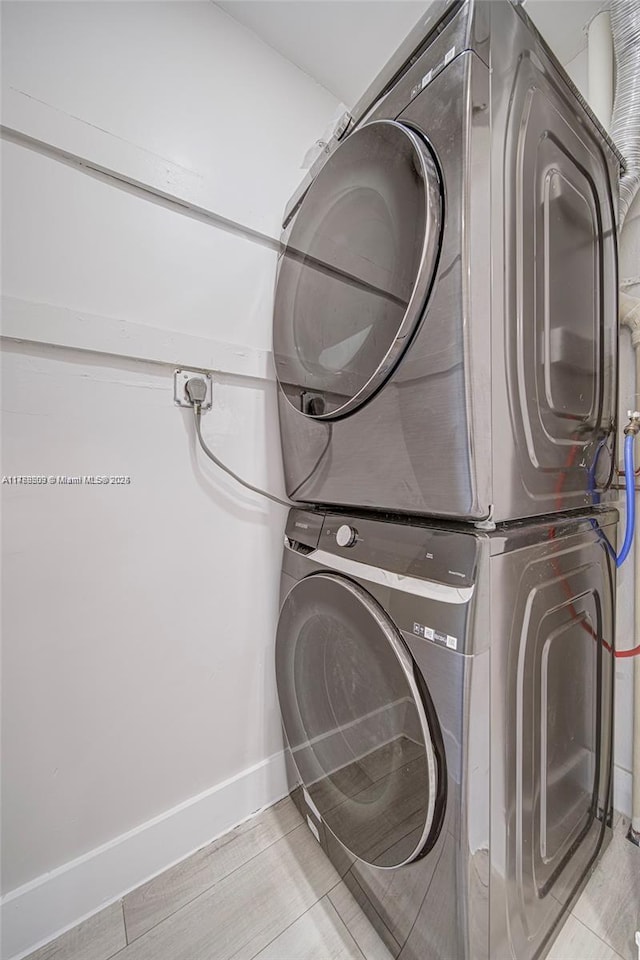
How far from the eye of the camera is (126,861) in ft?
3.10

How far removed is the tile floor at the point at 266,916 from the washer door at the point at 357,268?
45.3 inches

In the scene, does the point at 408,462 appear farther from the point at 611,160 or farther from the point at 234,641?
the point at 611,160

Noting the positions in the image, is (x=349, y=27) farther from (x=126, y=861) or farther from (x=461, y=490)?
(x=126, y=861)

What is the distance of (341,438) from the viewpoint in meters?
0.87

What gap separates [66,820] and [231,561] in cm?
67

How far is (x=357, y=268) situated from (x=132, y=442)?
67 cm

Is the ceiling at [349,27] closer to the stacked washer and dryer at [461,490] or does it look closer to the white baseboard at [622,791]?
the stacked washer and dryer at [461,490]

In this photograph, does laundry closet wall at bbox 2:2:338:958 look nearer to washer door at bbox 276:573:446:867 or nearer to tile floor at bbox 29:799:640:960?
tile floor at bbox 29:799:640:960

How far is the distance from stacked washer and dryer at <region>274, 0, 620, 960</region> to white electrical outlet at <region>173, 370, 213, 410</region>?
0.85ft

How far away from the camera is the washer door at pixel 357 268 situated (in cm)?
65

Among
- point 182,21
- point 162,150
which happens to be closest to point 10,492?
point 162,150

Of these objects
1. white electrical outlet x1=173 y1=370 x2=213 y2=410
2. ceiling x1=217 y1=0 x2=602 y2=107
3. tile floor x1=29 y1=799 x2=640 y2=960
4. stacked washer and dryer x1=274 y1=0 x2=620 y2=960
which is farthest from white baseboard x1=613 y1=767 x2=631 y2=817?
ceiling x1=217 y1=0 x2=602 y2=107

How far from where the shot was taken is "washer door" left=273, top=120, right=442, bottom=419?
654 millimetres

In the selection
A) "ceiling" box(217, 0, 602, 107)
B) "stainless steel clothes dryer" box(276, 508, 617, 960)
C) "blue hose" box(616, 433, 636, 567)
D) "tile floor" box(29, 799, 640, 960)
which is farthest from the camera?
"ceiling" box(217, 0, 602, 107)
